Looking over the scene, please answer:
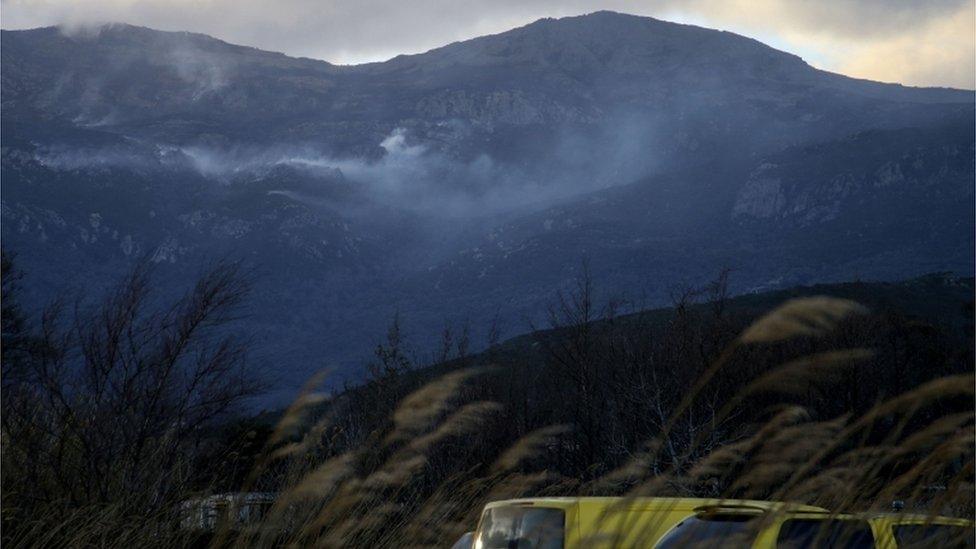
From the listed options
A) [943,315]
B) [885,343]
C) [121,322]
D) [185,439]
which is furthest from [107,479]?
[943,315]

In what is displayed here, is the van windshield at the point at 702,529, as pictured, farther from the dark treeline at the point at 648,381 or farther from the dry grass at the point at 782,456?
the dark treeline at the point at 648,381

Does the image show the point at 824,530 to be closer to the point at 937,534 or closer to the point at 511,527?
the point at 937,534

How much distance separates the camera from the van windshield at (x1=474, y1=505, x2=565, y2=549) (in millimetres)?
7254

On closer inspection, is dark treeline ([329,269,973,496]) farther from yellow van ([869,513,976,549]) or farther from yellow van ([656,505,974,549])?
yellow van ([869,513,976,549])

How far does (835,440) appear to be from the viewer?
3.35 meters

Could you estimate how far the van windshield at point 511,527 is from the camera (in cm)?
725

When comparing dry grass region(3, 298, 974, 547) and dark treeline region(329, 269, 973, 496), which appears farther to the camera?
dark treeline region(329, 269, 973, 496)

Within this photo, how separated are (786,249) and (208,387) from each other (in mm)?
161959

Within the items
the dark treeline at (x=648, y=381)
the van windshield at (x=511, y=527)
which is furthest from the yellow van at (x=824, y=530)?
the dark treeline at (x=648, y=381)

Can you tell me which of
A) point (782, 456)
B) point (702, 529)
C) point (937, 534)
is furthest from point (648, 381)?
point (937, 534)

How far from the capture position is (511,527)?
7.73 metres

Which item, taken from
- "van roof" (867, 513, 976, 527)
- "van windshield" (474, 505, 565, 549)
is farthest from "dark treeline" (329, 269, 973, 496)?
"van roof" (867, 513, 976, 527)

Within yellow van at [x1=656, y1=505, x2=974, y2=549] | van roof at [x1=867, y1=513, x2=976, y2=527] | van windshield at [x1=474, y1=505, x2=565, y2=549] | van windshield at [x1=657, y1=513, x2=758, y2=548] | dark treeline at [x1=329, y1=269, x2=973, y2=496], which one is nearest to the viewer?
van roof at [x1=867, y1=513, x2=976, y2=527]

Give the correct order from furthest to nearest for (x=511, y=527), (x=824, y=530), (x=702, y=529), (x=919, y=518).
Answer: (x=511, y=527) < (x=702, y=529) < (x=919, y=518) < (x=824, y=530)
